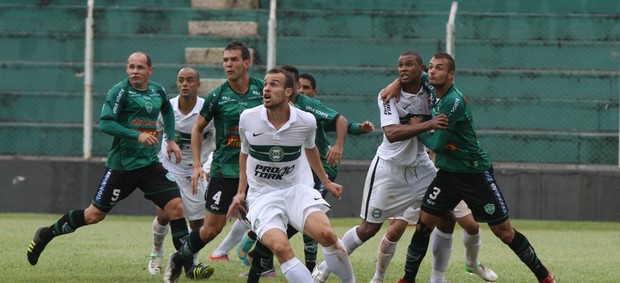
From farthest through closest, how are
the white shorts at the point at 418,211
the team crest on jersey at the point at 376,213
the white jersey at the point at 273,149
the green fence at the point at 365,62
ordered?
the green fence at the point at 365,62
the white shorts at the point at 418,211
the team crest on jersey at the point at 376,213
the white jersey at the point at 273,149

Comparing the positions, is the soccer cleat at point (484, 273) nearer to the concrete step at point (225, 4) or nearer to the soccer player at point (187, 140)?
the soccer player at point (187, 140)

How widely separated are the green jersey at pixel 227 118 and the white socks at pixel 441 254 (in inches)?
Answer: 71.6

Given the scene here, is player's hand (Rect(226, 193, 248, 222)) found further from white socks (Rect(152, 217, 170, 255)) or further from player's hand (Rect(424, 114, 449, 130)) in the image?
white socks (Rect(152, 217, 170, 255))

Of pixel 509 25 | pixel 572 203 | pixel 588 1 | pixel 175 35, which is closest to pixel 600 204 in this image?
pixel 572 203

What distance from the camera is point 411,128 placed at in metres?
9.79

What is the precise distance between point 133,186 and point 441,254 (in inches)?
113

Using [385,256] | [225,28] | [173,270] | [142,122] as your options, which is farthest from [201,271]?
[225,28]

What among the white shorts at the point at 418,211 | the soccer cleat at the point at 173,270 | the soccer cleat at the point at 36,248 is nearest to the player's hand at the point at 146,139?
the soccer cleat at the point at 173,270

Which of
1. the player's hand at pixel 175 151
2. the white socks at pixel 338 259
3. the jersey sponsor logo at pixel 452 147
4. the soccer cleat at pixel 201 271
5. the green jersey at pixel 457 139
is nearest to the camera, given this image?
the white socks at pixel 338 259

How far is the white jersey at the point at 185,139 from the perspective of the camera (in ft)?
41.2

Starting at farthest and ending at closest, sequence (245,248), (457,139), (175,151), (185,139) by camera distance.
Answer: (185,139) < (245,248) < (175,151) < (457,139)

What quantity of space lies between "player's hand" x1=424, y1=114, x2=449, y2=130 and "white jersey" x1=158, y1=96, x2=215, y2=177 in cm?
355

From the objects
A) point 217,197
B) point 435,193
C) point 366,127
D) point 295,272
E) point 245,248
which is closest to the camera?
point 295,272

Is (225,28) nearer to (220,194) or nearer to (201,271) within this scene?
(201,271)
